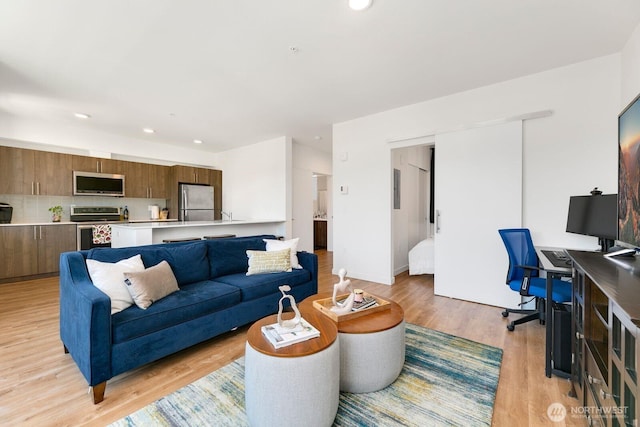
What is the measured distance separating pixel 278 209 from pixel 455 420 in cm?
462

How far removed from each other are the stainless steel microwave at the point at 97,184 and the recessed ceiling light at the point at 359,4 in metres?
5.61

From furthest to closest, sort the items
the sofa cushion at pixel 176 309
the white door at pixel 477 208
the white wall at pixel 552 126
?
1. the white door at pixel 477 208
2. the white wall at pixel 552 126
3. the sofa cushion at pixel 176 309

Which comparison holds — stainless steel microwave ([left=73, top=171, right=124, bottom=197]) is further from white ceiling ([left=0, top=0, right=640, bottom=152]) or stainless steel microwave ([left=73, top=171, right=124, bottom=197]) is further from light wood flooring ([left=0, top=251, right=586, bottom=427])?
light wood flooring ([left=0, top=251, right=586, bottom=427])

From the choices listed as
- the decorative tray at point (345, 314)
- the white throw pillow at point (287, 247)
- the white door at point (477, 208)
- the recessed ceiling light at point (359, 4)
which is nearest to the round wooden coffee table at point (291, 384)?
the decorative tray at point (345, 314)

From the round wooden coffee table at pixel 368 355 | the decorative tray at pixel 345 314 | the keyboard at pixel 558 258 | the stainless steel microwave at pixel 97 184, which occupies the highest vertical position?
the stainless steel microwave at pixel 97 184

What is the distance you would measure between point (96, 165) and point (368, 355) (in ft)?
19.9

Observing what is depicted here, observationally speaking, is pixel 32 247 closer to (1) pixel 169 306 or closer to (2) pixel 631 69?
(1) pixel 169 306

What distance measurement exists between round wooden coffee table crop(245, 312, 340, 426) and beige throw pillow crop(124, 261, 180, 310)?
1.11 metres

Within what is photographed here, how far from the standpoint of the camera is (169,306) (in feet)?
6.64

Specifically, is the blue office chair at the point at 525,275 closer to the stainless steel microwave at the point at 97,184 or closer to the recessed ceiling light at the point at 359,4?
the recessed ceiling light at the point at 359,4

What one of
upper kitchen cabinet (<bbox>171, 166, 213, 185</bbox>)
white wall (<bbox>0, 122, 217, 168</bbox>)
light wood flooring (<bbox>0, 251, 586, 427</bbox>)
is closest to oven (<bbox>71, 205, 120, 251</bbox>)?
white wall (<bbox>0, 122, 217, 168</bbox>)

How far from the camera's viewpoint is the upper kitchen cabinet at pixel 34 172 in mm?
4289

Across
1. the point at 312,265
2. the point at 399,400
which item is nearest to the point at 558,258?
the point at 399,400

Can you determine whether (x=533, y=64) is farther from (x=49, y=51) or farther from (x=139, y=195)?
(x=139, y=195)
